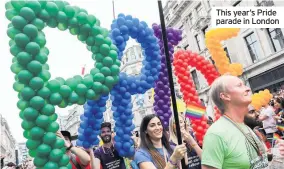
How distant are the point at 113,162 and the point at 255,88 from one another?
643 inches

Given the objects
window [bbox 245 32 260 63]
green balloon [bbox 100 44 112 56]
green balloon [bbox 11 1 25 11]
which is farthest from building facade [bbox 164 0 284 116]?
green balloon [bbox 11 1 25 11]

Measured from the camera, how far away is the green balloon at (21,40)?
2709mm

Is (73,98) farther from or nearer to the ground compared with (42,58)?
nearer to the ground

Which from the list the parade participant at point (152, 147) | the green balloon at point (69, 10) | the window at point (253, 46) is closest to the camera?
the parade participant at point (152, 147)

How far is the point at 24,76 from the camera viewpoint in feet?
8.85

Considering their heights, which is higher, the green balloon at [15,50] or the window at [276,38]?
the window at [276,38]

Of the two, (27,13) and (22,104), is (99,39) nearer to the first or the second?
(27,13)

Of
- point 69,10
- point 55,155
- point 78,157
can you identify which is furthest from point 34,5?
point 78,157

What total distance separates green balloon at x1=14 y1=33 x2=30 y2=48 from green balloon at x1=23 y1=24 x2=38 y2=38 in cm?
5

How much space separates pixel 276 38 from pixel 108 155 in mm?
15679

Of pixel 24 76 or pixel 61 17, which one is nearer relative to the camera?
pixel 24 76

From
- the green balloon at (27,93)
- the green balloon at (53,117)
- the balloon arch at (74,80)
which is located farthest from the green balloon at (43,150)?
the green balloon at (27,93)

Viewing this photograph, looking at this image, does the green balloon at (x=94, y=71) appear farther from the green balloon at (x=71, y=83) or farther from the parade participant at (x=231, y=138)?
the parade participant at (x=231, y=138)

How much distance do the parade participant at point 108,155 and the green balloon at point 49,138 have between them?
1.39m
